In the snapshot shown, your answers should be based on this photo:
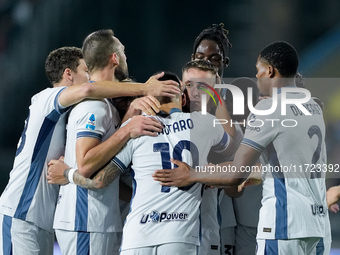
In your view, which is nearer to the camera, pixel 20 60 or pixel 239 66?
pixel 20 60

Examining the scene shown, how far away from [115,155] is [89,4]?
6560 millimetres

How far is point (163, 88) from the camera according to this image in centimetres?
304

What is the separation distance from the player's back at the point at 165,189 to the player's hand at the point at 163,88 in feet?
0.52

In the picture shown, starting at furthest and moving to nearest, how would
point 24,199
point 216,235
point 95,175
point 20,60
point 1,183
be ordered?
point 20,60 < point 1,183 < point 216,235 < point 24,199 < point 95,175

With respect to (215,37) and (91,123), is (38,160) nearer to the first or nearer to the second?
(91,123)

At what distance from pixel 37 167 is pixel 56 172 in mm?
231

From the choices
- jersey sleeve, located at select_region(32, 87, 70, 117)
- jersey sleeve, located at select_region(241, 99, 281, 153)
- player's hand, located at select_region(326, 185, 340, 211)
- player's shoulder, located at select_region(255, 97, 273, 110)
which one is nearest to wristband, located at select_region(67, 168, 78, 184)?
jersey sleeve, located at select_region(32, 87, 70, 117)

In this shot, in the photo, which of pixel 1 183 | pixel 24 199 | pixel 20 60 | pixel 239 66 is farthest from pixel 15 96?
pixel 24 199

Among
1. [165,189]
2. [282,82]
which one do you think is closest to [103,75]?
[165,189]

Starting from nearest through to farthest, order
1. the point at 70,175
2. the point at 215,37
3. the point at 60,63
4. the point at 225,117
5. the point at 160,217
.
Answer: the point at 160,217
the point at 70,175
the point at 225,117
the point at 60,63
the point at 215,37

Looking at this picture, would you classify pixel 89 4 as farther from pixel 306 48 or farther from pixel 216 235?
pixel 216 235

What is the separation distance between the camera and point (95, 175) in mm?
3010

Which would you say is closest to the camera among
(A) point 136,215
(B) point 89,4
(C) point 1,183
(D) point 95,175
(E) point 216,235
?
(A) point 136,215

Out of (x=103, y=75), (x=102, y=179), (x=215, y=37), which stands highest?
(x=215, y=37)
